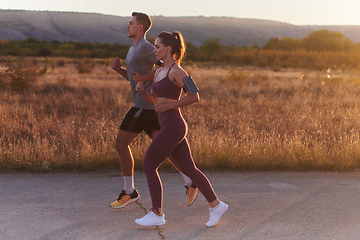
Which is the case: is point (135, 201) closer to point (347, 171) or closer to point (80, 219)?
point (80, 219)

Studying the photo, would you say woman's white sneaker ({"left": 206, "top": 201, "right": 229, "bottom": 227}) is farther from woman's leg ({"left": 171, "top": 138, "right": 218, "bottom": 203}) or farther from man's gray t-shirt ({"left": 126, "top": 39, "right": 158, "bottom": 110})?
man's gray t-shirt ({"left": 126, "top": 39, "right": 158, "bottom": 110})

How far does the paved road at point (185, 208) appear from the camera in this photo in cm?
331

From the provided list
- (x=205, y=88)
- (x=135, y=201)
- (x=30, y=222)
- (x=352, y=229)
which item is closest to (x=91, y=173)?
(x=135, y=201)

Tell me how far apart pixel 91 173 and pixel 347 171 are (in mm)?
4059

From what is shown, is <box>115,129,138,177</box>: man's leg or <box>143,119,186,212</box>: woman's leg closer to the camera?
<box>143,119,186,212</box>: woman's leg

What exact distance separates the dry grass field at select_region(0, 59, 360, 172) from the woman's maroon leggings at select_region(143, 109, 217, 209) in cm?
223

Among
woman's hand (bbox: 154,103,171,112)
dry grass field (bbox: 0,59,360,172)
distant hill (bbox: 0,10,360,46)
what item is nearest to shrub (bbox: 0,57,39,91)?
dry grass field (bbox: 0,59,360,172)

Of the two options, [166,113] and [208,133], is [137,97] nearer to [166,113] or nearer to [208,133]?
[166,113]

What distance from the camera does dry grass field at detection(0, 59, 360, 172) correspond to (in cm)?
576

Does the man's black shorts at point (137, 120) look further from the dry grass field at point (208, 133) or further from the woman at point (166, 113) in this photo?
the dry grass field at point (208, 133)

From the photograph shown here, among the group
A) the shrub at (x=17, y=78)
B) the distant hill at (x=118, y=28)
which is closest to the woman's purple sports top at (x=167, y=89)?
the shrub at (x=17, y=78)

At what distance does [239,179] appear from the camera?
515 centimetres

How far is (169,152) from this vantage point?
11.1 ft

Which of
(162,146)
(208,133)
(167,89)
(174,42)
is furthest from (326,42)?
(162,146)
